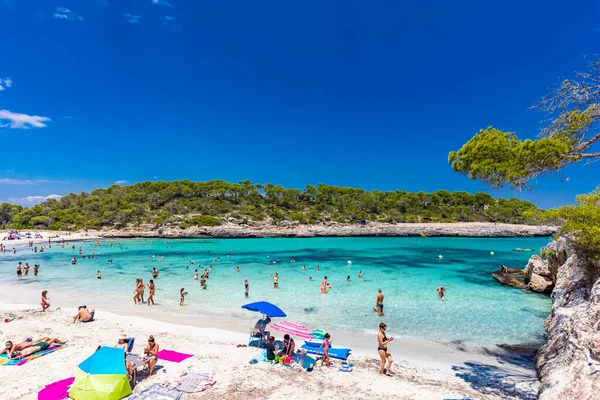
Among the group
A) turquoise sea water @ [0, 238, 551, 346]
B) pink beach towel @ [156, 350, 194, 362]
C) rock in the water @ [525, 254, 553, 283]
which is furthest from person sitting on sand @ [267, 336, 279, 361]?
rock in the water @ [525, 254, 553, 283]

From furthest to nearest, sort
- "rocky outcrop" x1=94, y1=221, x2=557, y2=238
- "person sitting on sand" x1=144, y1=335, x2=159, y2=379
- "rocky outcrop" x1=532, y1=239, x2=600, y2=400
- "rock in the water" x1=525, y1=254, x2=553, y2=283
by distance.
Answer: "rocky outcrop" x1=94, y1=221, x2=557, y2=238 < "rock in the water" x1=525, y1=254, x2=553, y2=283 < "person sitting on sand" x1=144, y1=335, x2=159, y2=379 < "rocky outcrop" x1=532, y1=239, x2=600, y2=400

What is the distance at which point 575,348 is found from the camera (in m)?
7.04

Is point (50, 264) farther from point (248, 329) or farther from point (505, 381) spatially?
point (505, 381)

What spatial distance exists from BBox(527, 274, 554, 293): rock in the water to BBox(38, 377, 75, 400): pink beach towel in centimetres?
2551

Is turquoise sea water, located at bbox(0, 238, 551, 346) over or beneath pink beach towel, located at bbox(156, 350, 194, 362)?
beneath

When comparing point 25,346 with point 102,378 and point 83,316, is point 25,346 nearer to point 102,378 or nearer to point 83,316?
point 83,316

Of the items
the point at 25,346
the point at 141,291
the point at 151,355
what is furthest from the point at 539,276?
the point at 25,346

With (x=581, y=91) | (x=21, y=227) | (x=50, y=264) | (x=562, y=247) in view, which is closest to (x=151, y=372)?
(x=581, y=91)

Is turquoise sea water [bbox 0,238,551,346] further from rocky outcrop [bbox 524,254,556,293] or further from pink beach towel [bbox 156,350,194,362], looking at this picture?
pink beach towel [bbox 156,350,194,362]

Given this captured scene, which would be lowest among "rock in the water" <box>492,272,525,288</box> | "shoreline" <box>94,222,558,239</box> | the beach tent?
"rock in the water" <box>492,272,525,288</box>

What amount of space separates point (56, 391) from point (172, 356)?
9.75ft

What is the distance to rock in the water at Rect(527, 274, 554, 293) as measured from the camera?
2056 cm

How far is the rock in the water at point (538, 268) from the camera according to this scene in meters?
21.4

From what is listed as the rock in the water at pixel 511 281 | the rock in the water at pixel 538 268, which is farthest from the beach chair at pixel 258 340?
the rock in the water at pixel 511 281
